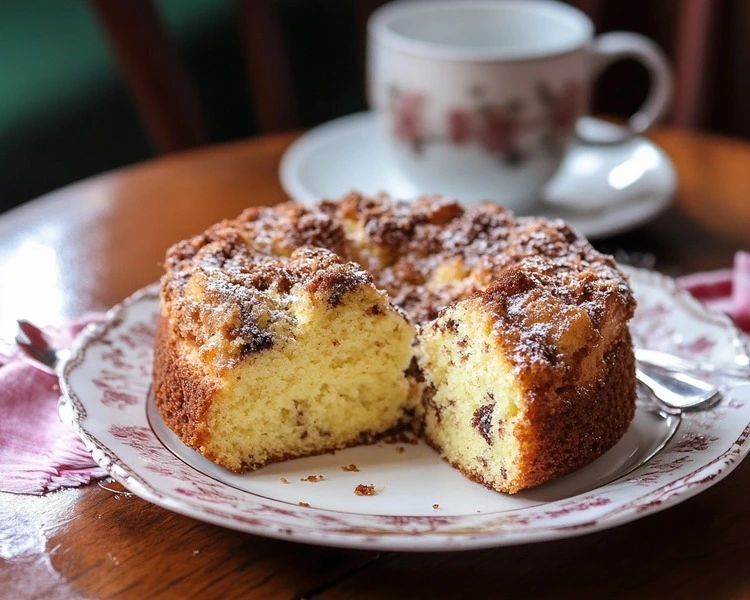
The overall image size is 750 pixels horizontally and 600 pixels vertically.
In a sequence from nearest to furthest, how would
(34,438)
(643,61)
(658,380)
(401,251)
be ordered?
(34,438), (658,380), (401,251), (643,61)

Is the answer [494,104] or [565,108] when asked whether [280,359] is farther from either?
[565,108]

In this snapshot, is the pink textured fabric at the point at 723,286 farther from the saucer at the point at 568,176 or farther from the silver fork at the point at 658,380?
the silver fork at the point at 658,380

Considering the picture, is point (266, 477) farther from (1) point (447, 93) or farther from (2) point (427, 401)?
(1) point (447, 93)

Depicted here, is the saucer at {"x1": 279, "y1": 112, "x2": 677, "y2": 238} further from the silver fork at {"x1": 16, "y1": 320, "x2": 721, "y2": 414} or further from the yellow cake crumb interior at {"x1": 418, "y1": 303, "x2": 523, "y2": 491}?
the yellow cake crumb interior at {"x1": 418, "y1": 303, "x2": 523, "y2": 491}

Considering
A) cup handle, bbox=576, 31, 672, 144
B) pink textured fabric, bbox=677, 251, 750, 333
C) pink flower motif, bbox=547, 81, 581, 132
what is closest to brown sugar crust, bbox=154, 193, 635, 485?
pink textured fabric, bbox=677, 251, 750, 333

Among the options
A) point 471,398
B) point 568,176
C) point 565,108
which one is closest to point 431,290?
point 471,398

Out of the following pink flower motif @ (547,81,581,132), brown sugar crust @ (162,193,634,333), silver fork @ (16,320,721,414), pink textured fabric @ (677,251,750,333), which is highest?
brown sugar crust @ (162,193,634,333)
